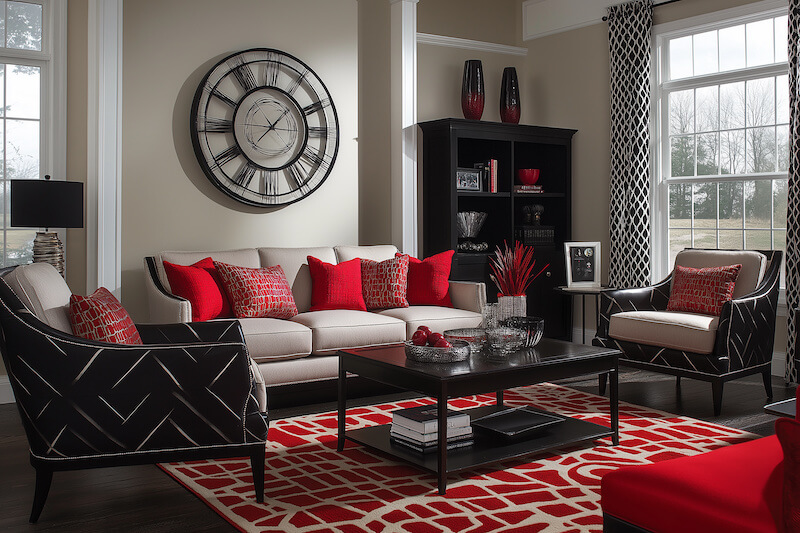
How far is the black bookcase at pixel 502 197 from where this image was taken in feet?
19.5

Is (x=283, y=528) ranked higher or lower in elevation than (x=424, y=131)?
lower

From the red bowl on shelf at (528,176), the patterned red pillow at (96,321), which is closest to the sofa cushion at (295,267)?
the patterned red pillow at (96,321)

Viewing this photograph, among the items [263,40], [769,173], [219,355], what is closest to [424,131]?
[263,40]

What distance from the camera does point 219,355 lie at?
9.29 feet

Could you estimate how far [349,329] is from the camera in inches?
179

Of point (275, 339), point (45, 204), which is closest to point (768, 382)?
point (275, 339)

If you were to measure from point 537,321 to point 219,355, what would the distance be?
1.58 m

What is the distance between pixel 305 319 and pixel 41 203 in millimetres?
1571

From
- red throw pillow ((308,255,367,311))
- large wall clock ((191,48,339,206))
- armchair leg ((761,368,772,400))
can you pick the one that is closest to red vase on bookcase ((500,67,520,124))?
large wall clock ((191,48,339,206))

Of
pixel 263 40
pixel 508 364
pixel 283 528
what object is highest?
pixel 263 40

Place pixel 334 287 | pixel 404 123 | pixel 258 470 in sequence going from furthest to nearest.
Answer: pixel 404 123
pixel 334 287
pixel 258 470

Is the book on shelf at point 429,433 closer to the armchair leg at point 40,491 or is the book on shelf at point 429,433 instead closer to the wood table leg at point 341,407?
the wood table leg at point 341,407

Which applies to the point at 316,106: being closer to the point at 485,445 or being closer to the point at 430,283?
the point at 430,283

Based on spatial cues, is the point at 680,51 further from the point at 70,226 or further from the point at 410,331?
the point at 70,226
